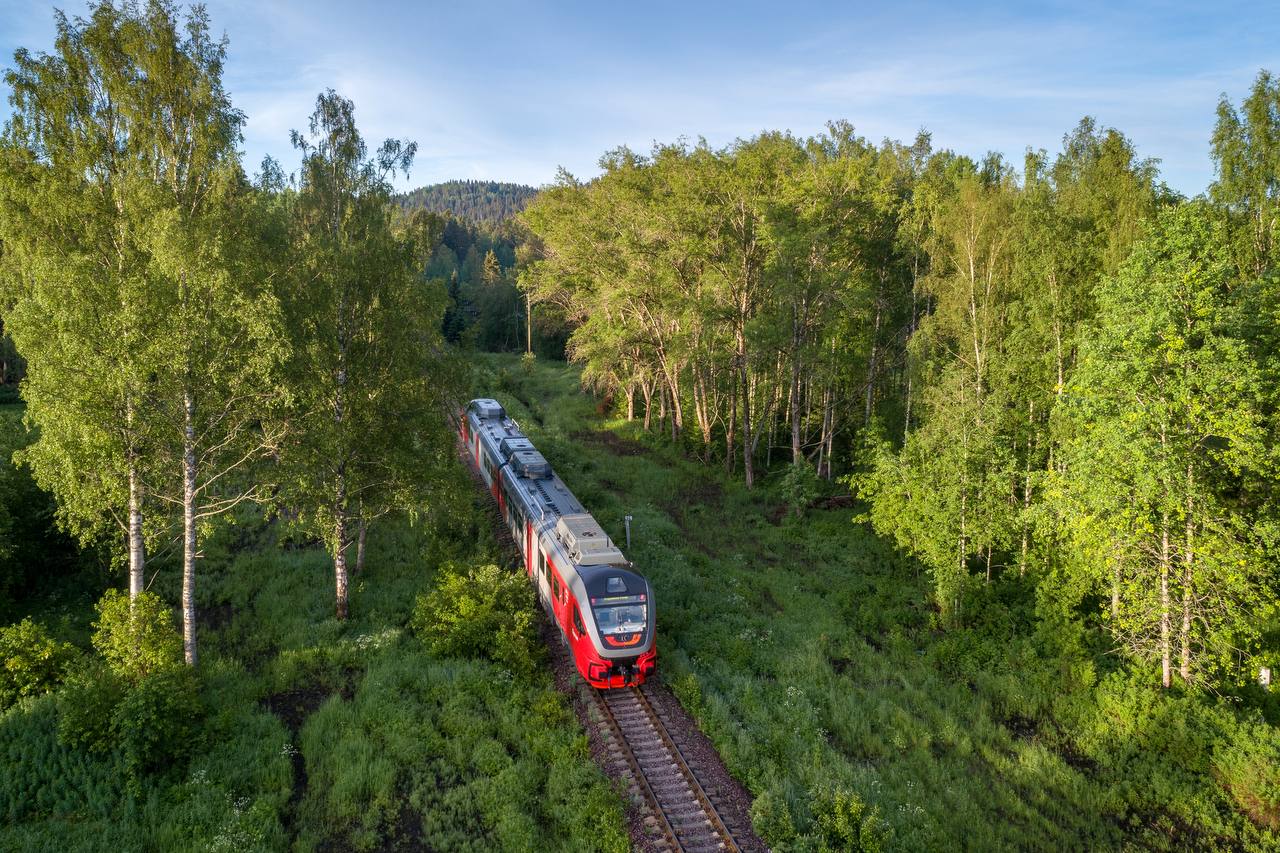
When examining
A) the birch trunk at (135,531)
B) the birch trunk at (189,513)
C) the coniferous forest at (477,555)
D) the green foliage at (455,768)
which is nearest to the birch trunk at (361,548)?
the coniferous forest at (477,555)

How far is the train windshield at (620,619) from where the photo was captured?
16.7 meters

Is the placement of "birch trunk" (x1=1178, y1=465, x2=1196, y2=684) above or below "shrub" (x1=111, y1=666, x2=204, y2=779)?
above

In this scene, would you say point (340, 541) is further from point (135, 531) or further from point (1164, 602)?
point (1164, 602)

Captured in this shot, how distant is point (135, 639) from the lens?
15.6m

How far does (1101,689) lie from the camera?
17.6 m

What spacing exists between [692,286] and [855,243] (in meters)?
8.69

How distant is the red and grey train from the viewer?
16.7 meters

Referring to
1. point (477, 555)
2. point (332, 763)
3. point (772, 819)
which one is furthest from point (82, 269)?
point (772, 819)

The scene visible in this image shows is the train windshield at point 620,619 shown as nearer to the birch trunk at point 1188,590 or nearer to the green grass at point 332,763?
the green grass at point 332,763

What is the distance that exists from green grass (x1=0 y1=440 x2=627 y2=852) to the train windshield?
225cm

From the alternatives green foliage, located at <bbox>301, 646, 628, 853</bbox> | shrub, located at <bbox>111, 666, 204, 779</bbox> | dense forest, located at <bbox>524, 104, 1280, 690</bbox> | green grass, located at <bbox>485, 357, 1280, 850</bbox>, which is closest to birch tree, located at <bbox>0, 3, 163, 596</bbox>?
shrub, located at <bbox>111, 666, 204, 779</bbox>

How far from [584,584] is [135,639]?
1054 cm

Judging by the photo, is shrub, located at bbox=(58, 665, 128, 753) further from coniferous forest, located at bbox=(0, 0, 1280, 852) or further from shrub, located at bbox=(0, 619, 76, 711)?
shrub, located at bbox=(0, 619, 76, 711)

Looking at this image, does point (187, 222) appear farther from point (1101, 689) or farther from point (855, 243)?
point (855, 243)
